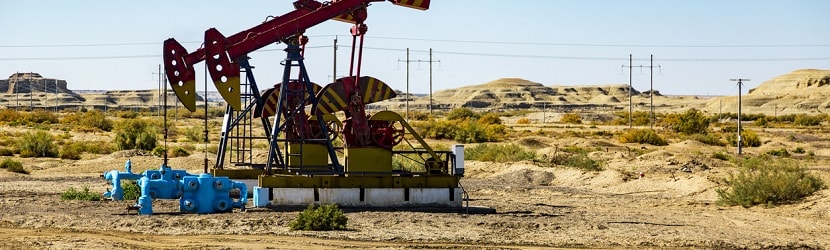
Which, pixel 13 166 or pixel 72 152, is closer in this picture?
pixel 13 166

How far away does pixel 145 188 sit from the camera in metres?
18.1

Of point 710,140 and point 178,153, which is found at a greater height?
point 710,140

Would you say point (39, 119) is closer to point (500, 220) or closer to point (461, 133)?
point (461, 133)

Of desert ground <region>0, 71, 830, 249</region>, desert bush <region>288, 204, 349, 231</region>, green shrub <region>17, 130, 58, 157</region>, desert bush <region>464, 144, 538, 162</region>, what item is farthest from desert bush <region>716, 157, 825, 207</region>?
green shrub <region>17, 130, 58, 157</region>

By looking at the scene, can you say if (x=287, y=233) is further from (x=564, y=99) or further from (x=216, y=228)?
(x=564, y=99)

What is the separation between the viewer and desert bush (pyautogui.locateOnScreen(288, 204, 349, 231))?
52.5 feet

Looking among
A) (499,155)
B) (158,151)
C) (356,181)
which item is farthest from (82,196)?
(499,155)

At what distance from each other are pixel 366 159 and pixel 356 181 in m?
0.39

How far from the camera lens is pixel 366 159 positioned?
19344 millimetres

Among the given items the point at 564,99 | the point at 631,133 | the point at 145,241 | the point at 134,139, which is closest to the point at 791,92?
the point at 564,99

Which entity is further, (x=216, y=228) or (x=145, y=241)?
(x=216, y=228)

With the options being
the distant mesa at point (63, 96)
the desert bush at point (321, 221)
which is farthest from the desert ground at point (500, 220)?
the distant mesa at point (63, 96)

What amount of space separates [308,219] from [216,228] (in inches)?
46.1

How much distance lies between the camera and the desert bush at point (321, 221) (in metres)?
16.0
